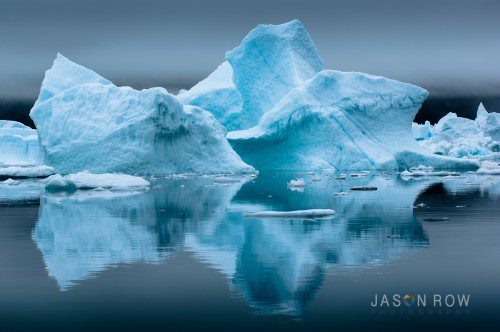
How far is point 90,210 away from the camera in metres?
10.6

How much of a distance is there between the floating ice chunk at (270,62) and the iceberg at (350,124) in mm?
2826

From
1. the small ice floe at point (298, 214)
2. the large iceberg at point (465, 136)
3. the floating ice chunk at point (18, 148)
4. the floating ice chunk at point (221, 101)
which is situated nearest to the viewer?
the small ice floe at point (298, 214)

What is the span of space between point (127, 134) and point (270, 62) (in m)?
8.46

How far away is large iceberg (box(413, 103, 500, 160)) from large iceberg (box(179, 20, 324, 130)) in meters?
12.4

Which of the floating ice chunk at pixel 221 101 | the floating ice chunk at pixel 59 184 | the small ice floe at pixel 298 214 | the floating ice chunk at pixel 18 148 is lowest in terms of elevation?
the small ice floe at pixel 298 214

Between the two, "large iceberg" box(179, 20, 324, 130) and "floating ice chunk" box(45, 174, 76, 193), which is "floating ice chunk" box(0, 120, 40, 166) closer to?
"large iceberg" box(179, 20, 324, 130)

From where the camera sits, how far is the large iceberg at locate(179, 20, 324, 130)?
28.1 meters

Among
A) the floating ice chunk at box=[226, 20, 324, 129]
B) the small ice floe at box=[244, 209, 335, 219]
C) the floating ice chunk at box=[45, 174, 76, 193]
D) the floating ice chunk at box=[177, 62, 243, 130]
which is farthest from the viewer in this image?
the floating ice chunk at box=[177, 62, 243, 130]

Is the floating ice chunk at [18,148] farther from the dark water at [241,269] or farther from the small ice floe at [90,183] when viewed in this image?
the dark water at [241,269]

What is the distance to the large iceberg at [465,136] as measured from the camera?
38.7 metres

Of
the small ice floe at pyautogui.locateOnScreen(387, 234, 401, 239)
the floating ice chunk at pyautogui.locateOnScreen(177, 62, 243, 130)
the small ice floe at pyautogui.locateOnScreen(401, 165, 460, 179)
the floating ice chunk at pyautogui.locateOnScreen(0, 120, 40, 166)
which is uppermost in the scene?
the floating ice chunk at pyautogui.locateOnScreen(177, 62, 243, 130)

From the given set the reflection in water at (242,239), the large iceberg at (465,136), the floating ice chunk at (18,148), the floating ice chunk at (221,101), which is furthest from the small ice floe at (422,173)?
the floating ice chunk at (18,148)

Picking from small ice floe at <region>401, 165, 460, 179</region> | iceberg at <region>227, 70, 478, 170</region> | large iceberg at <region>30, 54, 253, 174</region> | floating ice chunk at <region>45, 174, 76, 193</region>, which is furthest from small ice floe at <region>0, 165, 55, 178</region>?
small ice floe at <region>401, 165, 460, 179</region>

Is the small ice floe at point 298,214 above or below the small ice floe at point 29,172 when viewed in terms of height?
below
